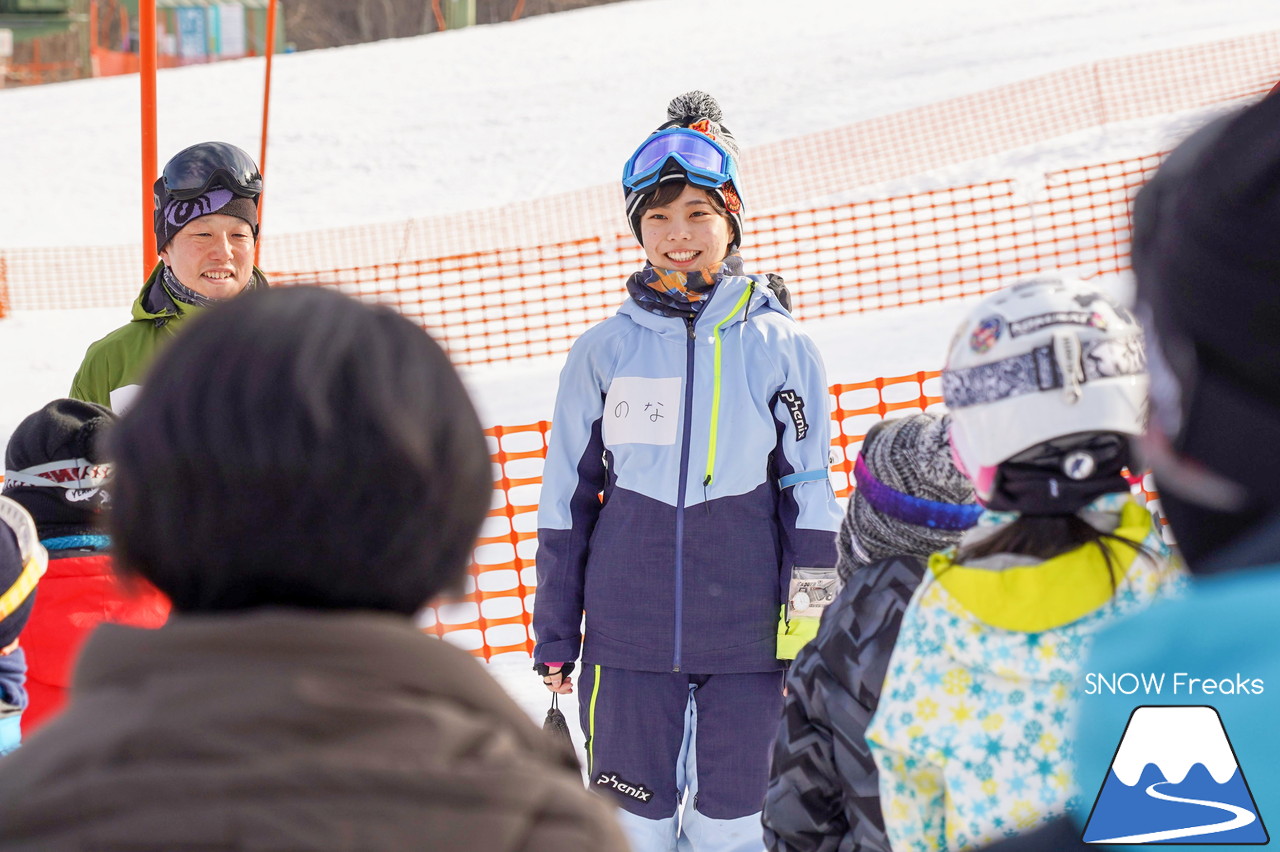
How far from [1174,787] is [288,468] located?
0.74 meters

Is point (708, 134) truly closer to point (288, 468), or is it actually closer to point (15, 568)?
point (15, 568)

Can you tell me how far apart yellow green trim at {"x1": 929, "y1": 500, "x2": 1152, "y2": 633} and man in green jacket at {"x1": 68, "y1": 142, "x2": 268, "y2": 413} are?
2767 millimetres

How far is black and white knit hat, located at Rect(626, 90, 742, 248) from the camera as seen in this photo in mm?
3852

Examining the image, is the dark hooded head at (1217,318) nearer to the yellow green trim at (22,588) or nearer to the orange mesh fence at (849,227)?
the yellow green trim at (22,588)

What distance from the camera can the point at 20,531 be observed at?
8.25ft

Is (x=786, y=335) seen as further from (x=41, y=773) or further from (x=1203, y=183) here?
(x=41, y=773)

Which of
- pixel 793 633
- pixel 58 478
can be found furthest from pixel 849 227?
pixel 58 478

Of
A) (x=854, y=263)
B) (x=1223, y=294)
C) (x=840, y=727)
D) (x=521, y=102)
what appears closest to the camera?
(x=1223, y=294)

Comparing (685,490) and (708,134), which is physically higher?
(708,134)

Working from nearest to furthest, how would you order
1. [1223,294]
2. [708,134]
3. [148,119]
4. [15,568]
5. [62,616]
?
[1223,294] < [15,568] < [62,616] < [708,134] < [148,119]

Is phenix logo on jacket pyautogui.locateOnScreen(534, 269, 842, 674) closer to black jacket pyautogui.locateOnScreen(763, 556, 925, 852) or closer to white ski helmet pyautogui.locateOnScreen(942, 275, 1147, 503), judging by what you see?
black jacket pyautogui.locateOnScreen(763, 556, 925, 852)

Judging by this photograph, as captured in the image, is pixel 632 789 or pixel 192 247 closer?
pixel 632 789

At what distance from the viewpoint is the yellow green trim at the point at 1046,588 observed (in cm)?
176

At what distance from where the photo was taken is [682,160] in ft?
12.3
